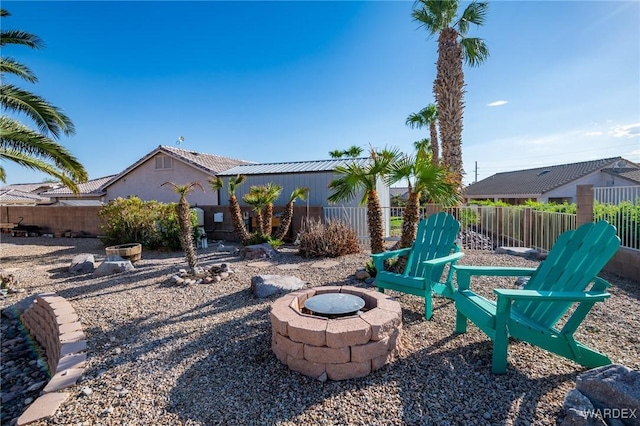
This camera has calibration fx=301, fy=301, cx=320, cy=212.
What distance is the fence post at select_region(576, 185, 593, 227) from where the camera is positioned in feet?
20.7

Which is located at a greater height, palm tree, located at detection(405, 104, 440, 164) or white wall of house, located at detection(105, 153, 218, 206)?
palm tree, located at detection(405, 104, 440, 164)

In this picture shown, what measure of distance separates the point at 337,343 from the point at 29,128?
9096mm

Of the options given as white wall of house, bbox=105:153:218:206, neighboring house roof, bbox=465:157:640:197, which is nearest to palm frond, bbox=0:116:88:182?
white wall of house, bbox=105:153:218:206

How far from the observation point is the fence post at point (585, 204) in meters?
Answer: 6.30

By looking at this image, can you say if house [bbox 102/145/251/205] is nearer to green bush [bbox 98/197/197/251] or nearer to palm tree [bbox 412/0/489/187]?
green bush [bbox 98/197/197/251]

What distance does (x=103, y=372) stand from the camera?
8.93ft

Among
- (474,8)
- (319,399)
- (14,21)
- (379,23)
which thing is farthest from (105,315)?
(474,8)

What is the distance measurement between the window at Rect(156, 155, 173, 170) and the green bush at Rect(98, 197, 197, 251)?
6.14m

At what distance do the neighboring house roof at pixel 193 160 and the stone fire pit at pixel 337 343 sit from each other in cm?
1281

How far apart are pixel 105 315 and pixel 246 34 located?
8.06 m

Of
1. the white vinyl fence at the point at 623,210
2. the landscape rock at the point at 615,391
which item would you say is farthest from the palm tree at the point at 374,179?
the white vinyl fence at the point at 623,210

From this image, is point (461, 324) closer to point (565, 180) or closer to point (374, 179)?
point (374, 179)

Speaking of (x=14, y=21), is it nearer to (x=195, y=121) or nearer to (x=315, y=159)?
(x=195, y=121)

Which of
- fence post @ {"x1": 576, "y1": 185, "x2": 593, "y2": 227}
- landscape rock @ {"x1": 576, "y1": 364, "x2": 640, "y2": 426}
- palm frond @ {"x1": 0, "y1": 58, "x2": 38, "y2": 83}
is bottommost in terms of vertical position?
landscape rock @ {"x1": 576, "y1": 364, "x2": 640, "y2": 426}
